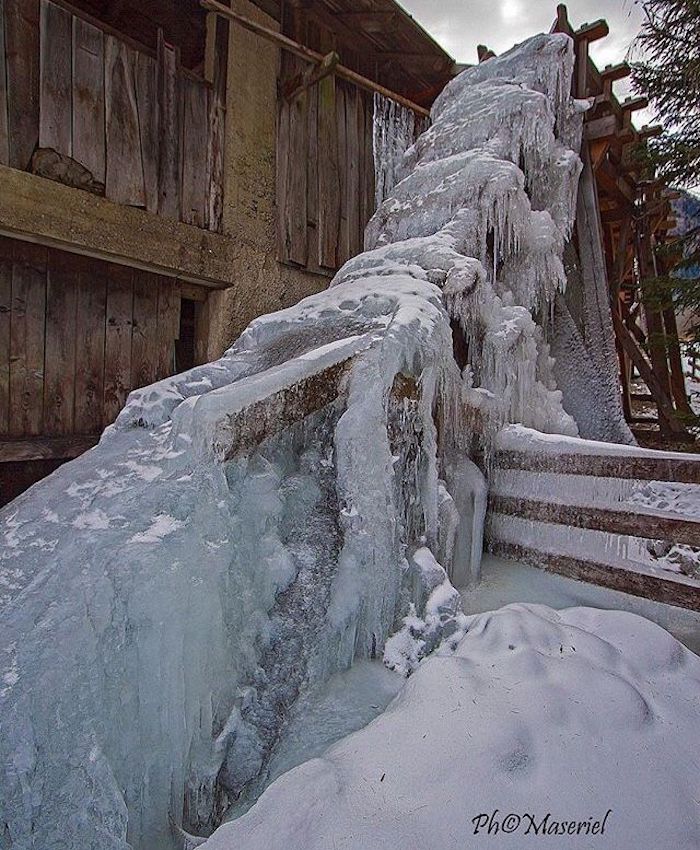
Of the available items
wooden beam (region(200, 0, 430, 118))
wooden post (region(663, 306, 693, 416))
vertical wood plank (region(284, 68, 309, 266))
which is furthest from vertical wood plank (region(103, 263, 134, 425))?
wooden post (region(663, 306, 693, 416))

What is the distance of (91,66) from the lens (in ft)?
12.6

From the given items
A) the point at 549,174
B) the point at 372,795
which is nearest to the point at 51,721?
the point at 372,795

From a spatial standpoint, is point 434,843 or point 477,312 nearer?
point 434,843

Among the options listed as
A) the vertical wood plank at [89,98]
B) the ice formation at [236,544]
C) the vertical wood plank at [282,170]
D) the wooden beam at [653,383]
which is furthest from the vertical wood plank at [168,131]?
the wooden beam at [653,383]

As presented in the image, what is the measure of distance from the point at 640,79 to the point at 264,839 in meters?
6.95

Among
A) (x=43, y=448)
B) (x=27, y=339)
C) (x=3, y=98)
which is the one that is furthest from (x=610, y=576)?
(x=3, y=98)

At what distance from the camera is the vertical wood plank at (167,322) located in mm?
4449

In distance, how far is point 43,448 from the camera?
12.4 feet

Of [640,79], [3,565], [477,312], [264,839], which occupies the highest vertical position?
[640,79]

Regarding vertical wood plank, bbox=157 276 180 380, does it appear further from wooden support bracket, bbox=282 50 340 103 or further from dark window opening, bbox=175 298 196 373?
wooden support bracket, bbox=282 50 340 103

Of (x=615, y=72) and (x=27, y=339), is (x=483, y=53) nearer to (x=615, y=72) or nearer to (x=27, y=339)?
(x=615, y=72)

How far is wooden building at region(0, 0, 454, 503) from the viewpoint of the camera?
3.65 m

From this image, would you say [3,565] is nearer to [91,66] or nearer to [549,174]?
[91,66]

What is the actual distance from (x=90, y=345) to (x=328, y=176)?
3.07 metres
